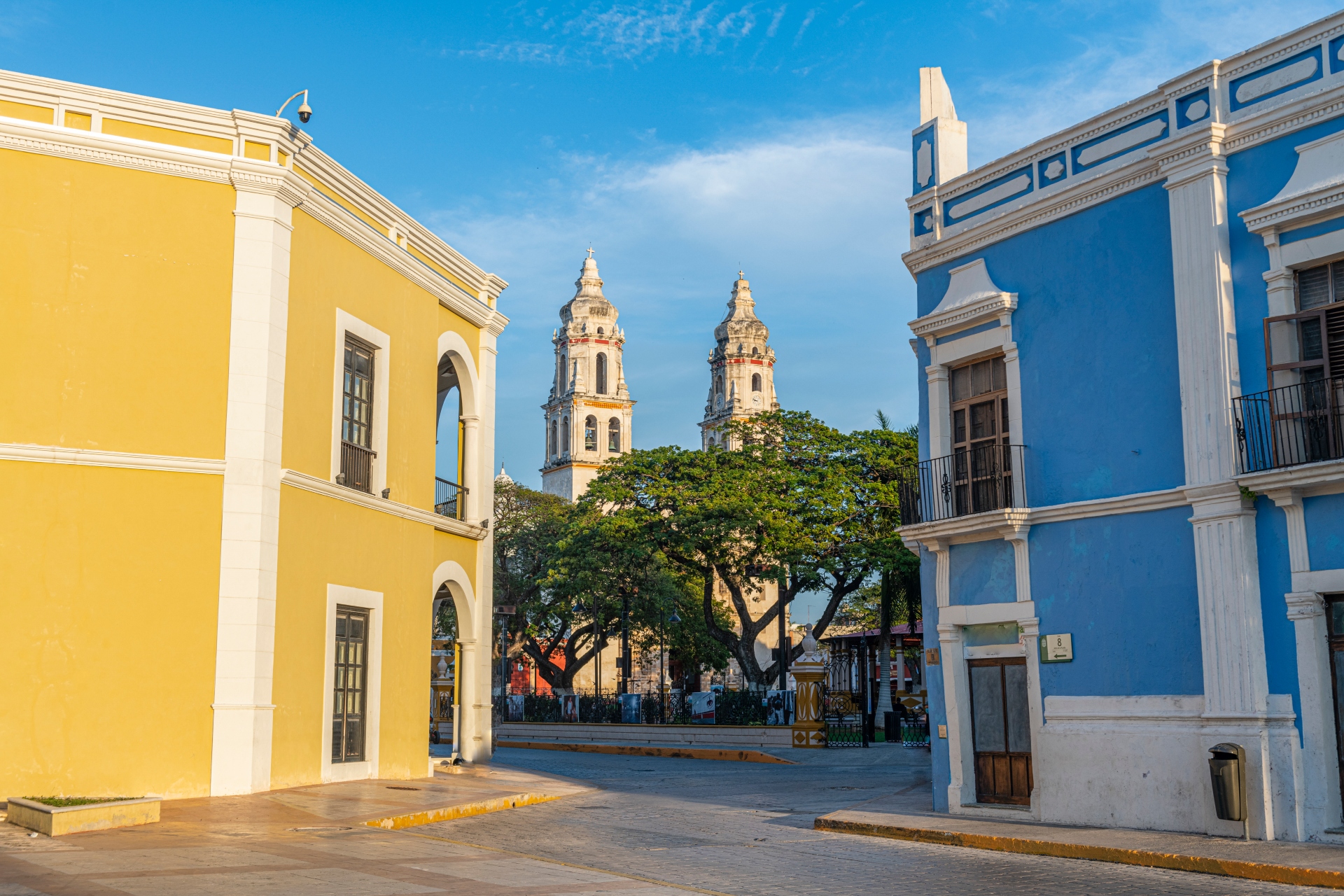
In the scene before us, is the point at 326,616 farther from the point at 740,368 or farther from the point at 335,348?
the point at 740,368

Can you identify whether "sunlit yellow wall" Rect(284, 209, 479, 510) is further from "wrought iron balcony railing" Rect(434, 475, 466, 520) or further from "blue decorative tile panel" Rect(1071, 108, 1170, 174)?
"blue decorative tile panel" Rect(1071, 108, 1170, 174)

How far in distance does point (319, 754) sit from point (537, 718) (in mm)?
27157

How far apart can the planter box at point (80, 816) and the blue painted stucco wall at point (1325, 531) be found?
11.0 metres

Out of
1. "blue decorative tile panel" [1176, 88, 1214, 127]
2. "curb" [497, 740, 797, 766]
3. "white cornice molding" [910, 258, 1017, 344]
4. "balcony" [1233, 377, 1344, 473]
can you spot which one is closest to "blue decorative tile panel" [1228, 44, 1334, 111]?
"blue decorative tile panel" [1176, 88, 1214, 127]

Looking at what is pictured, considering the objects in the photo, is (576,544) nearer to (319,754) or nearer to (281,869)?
(319,754)

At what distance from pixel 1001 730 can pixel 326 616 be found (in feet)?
28.1

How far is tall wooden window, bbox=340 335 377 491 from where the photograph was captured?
1705 cm

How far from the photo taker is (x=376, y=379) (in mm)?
17875

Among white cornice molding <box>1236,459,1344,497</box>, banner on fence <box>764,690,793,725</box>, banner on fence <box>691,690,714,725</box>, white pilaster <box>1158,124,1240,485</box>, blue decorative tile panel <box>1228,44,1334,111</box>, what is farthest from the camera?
banner on fence <box>691,690,714,725</box>

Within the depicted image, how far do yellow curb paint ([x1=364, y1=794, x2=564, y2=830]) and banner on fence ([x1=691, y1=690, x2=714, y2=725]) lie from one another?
1796 centimetres

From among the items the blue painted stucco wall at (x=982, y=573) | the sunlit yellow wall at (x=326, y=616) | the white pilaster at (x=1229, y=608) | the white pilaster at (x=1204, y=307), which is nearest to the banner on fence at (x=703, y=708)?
the sunlit yellow wall at (x=326, y=616)

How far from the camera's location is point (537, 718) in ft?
139

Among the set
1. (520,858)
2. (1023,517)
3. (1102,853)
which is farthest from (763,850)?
(1023,517)

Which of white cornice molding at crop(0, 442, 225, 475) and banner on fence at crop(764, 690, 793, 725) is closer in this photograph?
white cornice molding at crop(0, 442, 225, 475)
